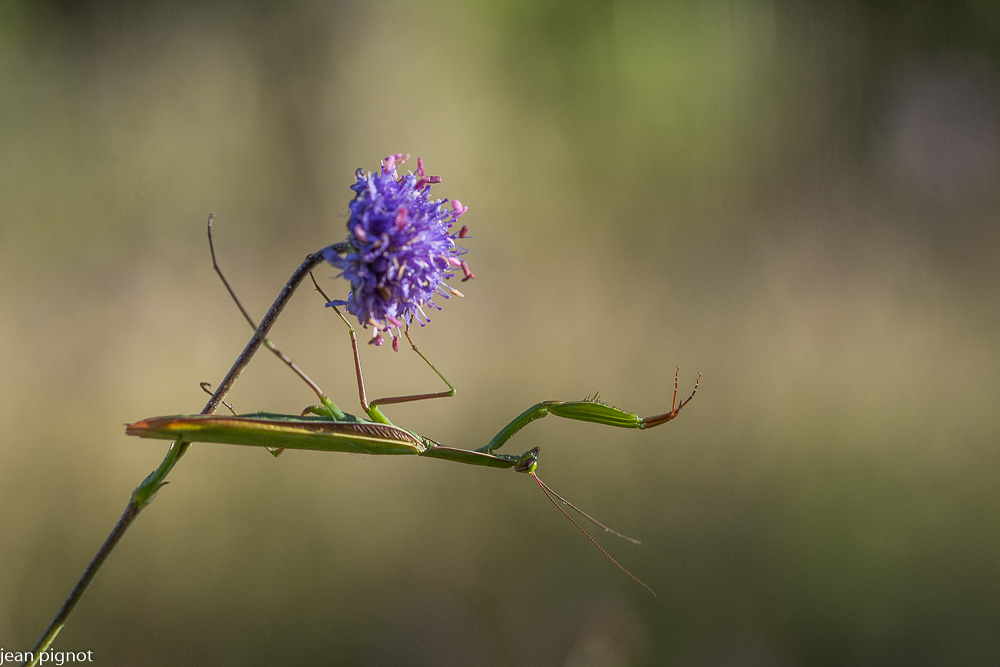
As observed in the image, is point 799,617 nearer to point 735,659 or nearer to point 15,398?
point 735,659

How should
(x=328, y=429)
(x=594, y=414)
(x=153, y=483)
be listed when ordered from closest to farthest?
(x=153, y=483) → (x=328, y=429) → (x=594, y=414)

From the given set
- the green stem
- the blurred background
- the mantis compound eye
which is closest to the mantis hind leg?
the mantis compound eye

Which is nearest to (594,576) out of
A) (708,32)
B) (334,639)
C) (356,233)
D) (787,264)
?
(334,639)

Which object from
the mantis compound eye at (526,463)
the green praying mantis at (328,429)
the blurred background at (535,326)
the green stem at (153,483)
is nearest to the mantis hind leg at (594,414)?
the green praying mantis at (328,429)

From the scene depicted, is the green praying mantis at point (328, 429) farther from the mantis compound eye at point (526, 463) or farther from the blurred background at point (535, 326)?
the blurred background at point (535, 326)

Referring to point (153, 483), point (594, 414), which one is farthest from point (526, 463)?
point (153, 483)

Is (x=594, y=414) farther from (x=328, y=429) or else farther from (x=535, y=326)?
(x=535, y=326)

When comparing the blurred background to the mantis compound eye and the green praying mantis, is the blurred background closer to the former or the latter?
the mantis compound eye
